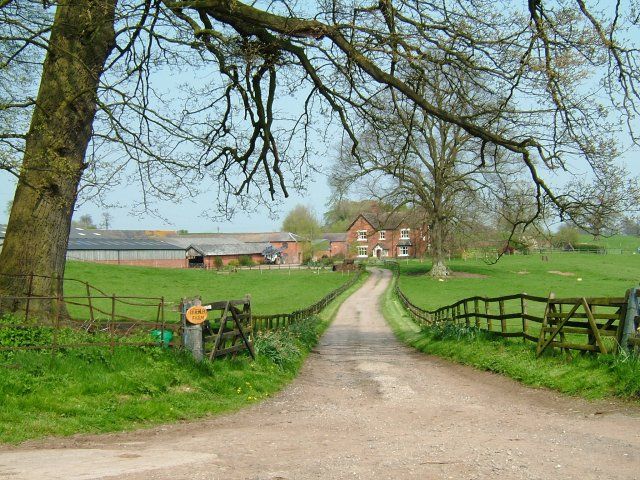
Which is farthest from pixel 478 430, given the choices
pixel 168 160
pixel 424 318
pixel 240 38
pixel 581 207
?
pixel 424 318

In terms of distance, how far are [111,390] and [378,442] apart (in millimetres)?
4103

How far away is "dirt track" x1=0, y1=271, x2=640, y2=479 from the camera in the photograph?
19.7ft

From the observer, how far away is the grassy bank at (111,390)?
814 centimetres

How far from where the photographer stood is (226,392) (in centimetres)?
1055

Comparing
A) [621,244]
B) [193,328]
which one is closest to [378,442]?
[193,328]

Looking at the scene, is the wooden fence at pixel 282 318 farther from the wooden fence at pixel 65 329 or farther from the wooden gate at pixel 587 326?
the wooden gate at pixel 587 326

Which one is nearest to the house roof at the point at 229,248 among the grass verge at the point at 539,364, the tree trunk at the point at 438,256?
the tree trunk at the point at 438,256

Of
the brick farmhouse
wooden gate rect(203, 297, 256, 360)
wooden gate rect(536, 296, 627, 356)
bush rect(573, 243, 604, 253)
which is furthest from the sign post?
bush rect(573, 243, 604, 253)

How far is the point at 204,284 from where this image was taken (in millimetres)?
62125

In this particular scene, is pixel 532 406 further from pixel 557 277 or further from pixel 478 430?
pixel 557 277

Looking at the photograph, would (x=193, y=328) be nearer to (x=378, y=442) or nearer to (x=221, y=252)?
(x=378, y=442)

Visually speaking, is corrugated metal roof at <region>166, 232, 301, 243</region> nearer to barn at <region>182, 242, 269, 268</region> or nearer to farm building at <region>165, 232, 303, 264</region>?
farm building at <region>165, 232, 303, 264</region>

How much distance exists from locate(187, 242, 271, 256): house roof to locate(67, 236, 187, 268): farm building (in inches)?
422

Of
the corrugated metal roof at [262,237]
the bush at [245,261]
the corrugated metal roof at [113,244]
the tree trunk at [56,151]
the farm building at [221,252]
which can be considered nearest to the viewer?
the tree trunk at [56,151]
